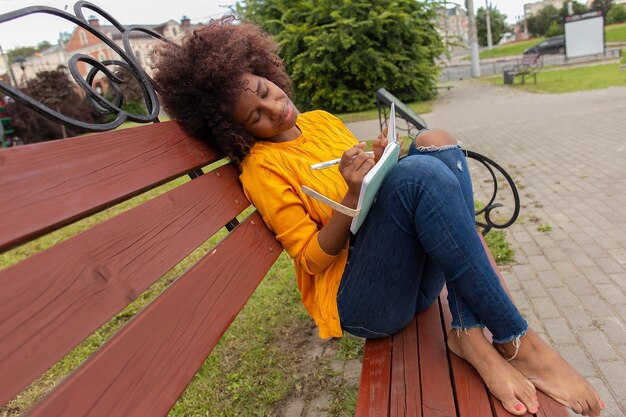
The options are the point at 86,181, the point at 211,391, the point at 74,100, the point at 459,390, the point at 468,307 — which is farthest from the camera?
the point at 74,100

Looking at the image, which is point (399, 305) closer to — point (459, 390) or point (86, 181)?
point (459, 390)

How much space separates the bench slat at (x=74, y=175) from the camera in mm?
917

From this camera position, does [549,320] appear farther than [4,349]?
Yes

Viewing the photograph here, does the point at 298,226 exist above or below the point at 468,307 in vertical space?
above

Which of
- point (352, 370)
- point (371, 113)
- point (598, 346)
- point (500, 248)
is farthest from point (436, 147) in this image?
point (371, 113)

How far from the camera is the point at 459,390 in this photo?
134cm

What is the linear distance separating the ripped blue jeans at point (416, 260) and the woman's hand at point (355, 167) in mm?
77

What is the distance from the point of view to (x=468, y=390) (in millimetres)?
1335

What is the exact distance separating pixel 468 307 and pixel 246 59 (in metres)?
1.22

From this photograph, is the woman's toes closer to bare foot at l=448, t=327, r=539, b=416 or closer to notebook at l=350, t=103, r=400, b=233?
bare foot at l=448, t=327, r=539, b=416

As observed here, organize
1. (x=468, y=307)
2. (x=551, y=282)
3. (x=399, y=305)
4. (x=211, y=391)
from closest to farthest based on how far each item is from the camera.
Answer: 1. (x=468, y=307)
2. (x=399, y=305)
3. (x=211, y=391)
4. (x=551, y=282)

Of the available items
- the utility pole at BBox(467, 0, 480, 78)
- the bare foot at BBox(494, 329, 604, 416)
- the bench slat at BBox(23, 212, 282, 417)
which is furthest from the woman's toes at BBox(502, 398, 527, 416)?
the utility pole at BBox(467, 0, 480, 78)

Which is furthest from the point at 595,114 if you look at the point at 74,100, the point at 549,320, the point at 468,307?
the point at 74,100

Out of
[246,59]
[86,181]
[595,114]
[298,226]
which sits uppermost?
[246,59]
